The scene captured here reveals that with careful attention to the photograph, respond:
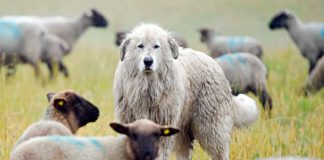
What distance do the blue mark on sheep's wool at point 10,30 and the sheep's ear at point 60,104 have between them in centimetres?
1019

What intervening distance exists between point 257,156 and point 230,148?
0.29 meters

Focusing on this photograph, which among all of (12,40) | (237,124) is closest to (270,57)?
(12,40)

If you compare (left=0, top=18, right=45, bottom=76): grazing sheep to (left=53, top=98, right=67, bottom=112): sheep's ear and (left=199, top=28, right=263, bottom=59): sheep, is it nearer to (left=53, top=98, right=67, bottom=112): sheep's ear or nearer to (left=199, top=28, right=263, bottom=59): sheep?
(left=199, top=28, right=263, bottom=59): sheep

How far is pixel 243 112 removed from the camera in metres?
10.3

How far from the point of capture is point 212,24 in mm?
33156

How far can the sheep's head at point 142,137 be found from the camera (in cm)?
725

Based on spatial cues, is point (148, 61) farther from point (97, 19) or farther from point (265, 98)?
point (97, 19)

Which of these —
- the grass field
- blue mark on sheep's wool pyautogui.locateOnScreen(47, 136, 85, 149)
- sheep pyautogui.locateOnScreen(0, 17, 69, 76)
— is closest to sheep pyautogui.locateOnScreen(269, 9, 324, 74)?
the grass field

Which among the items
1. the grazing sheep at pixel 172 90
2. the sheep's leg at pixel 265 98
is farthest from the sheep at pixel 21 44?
the grazing sheep at pixel 172 90

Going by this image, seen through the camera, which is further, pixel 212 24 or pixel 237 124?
pixel 212 24

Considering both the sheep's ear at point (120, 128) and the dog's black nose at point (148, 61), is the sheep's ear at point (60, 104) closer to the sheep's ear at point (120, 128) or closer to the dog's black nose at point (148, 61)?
the dog's black nose at point (148, 61)

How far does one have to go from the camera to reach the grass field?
10492 mm

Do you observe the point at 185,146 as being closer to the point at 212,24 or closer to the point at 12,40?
the point at 12,40

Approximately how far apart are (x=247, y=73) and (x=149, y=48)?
20.0ft
